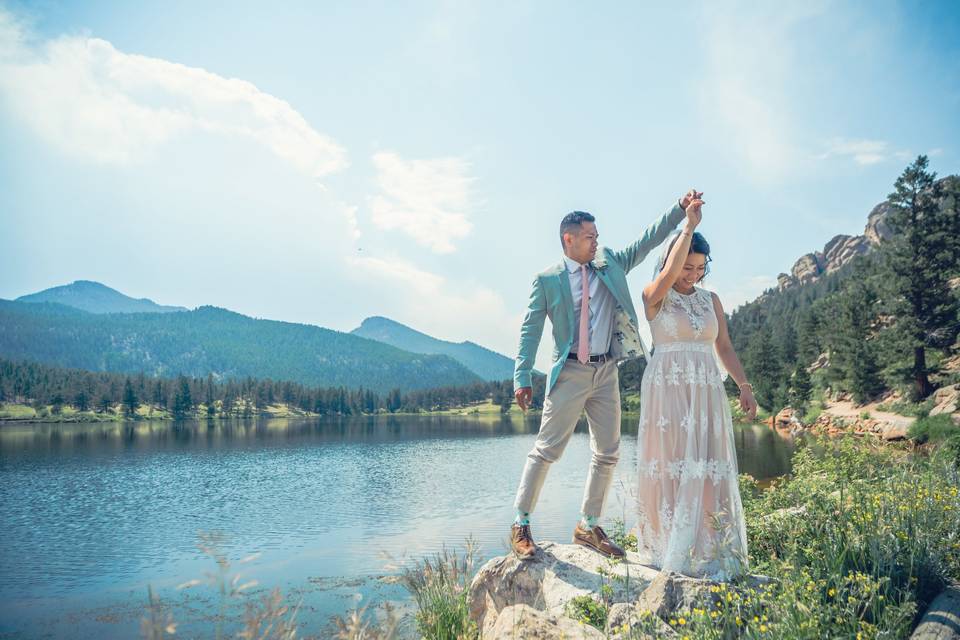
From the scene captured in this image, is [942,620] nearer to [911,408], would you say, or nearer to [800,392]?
[911,408]

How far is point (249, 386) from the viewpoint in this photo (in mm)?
148125

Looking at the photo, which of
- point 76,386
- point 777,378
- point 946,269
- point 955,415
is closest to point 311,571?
point 955,415

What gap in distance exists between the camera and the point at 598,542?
18.6ft

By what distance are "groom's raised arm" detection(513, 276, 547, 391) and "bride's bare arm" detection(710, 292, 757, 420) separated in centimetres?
151

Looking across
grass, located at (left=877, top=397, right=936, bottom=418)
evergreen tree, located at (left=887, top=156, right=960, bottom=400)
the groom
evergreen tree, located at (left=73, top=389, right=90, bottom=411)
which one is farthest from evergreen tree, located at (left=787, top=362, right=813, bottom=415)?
evergreen tree, located at (left=73, top=389, right=90, bottom=411)

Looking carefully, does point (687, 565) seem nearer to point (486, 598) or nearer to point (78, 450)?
point (486, 598)

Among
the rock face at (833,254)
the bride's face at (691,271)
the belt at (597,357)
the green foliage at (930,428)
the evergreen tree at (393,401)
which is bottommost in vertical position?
the evergreen tree at (393,401)

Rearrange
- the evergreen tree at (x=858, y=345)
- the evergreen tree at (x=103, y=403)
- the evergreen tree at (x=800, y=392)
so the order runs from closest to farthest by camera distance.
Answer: the evergreen tree at (x=858, y=345) → the evergreen tree at (x=800, y=392) → the evergreen tree at (x=103, y=403)

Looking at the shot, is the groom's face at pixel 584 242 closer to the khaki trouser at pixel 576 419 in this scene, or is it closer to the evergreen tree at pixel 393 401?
the khaki trouser at pixel 576 419

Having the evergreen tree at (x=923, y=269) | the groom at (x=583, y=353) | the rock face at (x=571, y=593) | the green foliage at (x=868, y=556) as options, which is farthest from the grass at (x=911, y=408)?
the rock face at (x=571, y=593)

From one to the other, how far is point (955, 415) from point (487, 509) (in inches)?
841

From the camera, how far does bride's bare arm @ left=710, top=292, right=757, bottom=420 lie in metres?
5.25

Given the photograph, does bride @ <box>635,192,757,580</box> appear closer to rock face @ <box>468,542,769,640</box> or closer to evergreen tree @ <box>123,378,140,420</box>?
rock face @ <box>468,542,769,640</box>

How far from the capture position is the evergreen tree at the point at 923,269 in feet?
110
